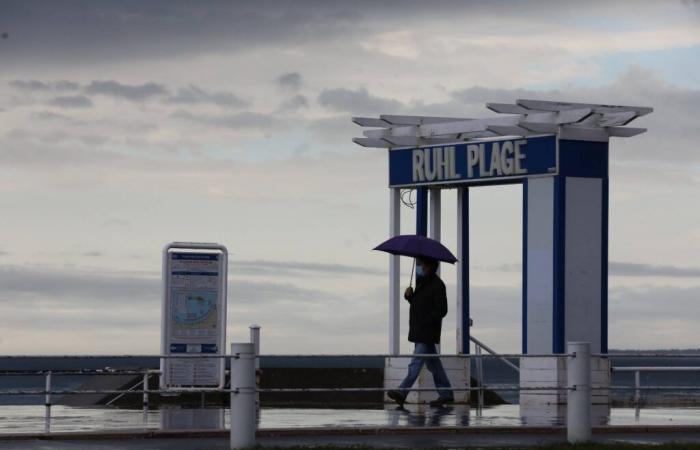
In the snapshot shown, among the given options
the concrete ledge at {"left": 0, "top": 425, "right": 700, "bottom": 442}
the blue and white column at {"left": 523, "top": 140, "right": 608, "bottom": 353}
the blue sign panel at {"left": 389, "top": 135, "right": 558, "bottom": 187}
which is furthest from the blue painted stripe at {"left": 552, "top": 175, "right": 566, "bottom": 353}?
the concrete ledge at {"left": 0, "top": 425, "right": 700, "bottom": 442}

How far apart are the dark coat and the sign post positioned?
466cm

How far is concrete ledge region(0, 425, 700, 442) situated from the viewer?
18.5m

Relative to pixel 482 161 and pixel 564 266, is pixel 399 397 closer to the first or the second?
pixel 564 266

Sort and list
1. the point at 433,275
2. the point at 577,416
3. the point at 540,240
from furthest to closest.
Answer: the point at 540,240 → the point at 433,275 → the point at 577,416

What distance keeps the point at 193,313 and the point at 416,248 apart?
4933 millimetres

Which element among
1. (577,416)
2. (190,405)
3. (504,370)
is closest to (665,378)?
(504,370)

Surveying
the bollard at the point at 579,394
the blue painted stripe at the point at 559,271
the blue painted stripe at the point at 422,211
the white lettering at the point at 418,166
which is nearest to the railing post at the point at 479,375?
the blue painted stripe at the point at 559,271

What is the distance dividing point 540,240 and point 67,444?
10.7 meters

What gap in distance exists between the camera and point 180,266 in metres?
27.0

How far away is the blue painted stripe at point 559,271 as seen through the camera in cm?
2559

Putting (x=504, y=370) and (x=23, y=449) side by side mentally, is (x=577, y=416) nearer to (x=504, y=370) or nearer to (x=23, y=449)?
(x=23, y=449)

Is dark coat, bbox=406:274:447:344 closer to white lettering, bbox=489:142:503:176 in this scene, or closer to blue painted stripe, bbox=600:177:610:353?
white lettering, bbox=489:142:503:176

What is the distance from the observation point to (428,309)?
2344 cm

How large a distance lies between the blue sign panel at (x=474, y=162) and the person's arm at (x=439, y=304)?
3.58m
